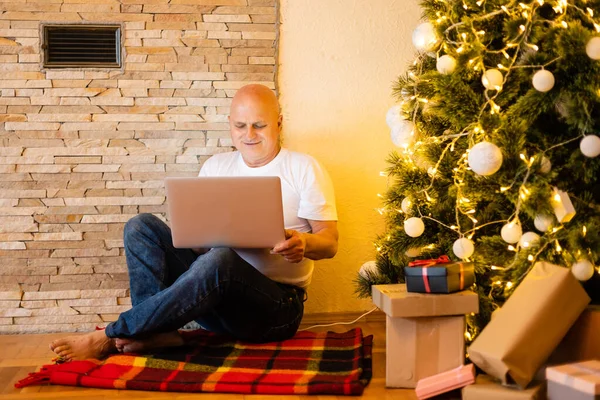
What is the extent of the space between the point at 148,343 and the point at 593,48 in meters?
1.47

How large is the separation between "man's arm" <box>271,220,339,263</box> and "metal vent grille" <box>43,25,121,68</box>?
3.09 ft

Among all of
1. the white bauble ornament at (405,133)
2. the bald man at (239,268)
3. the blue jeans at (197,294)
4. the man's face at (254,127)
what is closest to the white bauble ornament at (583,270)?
the white bauble ornament at (405,133)

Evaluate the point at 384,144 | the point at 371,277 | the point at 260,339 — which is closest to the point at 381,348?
the point at 371,277

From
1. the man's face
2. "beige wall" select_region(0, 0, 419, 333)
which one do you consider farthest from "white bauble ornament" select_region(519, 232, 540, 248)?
"beige wall" select_region(0, 0, 419, 333)

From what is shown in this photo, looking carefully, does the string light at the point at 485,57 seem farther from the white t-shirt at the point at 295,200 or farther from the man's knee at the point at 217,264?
the man's knee at the point at 217,264

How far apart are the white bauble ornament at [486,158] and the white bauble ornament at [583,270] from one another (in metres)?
0.34

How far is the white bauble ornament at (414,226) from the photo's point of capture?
7.21ft

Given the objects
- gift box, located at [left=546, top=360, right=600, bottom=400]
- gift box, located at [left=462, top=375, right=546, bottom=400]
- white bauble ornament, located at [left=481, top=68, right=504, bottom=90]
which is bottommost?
gift box, located at [left=462, top=375, right=546, bottom=400]

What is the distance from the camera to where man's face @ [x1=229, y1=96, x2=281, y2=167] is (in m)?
2.45

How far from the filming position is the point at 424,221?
7.57 feet

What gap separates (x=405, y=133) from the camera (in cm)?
Result: 228

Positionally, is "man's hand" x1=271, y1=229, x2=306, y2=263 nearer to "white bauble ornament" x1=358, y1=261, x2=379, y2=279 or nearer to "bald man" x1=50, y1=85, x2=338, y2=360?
"bald man" x1=50, y1=85, x2=338, y2=360

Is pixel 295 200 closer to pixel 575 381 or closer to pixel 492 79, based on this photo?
pixel 492 79

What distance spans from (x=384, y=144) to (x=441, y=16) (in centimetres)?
66
